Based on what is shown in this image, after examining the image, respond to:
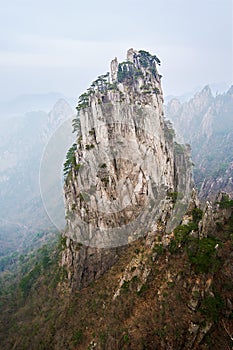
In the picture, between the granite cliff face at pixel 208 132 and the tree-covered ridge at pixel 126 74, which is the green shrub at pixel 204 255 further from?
the granite cliff face at pixel 208 132

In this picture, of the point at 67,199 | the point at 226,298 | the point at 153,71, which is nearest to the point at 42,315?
the point at 67,199

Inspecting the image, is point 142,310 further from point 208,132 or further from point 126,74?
point 208,132

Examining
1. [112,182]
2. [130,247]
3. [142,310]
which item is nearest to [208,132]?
[112,182]

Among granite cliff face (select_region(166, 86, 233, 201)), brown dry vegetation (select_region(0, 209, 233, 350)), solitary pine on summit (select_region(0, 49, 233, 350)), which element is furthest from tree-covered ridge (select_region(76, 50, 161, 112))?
granite cliff face (select_region(166, 86, 233, 201))

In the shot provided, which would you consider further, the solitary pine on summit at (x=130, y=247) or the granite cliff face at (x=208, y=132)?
the granite cliff face at (x=208, y=132)

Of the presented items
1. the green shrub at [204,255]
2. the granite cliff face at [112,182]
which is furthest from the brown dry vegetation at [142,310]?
the granite cliff face at [112,182]

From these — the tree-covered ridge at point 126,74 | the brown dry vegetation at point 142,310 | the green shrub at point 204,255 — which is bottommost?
the brown dry vegetation at point 142,310

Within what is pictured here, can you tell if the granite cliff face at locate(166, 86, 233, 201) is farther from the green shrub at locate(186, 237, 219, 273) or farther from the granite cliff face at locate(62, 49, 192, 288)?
the green shrub at locate(186, 237, 219, 273)
